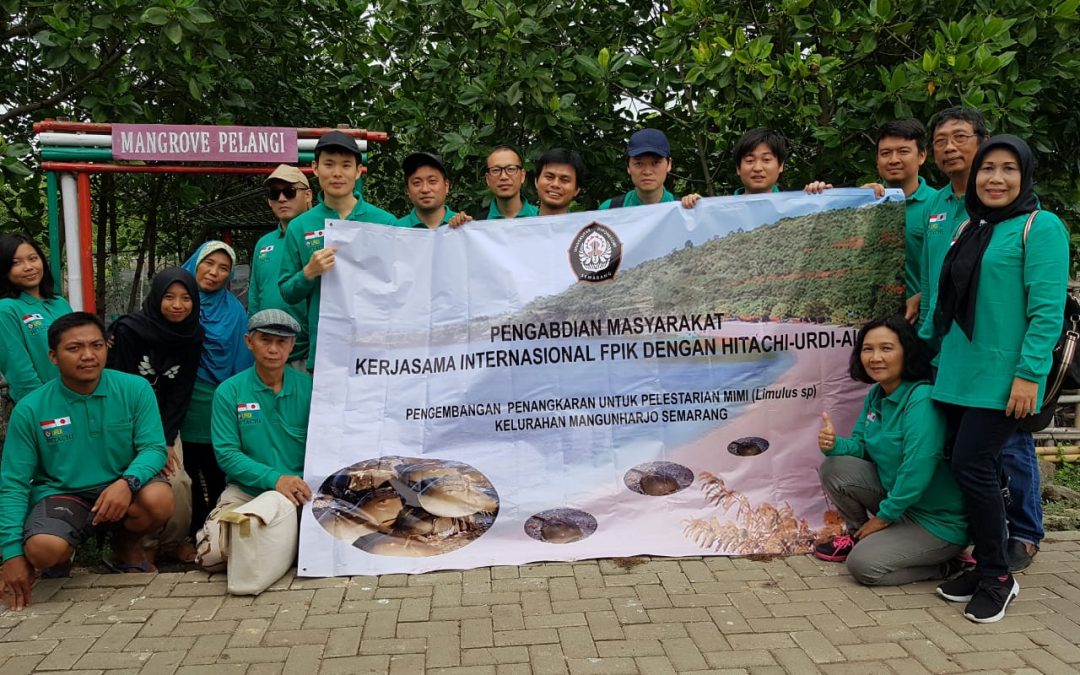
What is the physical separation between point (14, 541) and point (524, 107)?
3.76 m

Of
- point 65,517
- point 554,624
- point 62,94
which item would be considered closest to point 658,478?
point 554,624

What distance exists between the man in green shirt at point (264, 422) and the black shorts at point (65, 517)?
51 cm

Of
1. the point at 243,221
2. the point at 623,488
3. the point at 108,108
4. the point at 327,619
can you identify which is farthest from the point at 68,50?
the point at 623,488

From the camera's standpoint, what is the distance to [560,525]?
408 centimetres

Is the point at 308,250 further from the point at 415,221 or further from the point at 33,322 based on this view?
the point at 33,322

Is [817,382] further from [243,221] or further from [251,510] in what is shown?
[243,221]

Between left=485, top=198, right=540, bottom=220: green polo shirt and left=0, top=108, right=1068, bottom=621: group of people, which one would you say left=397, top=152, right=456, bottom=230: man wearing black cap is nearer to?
left=0, top=108, right=1068, bottom=621: group of people

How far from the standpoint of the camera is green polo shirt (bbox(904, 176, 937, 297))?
4.27 metres

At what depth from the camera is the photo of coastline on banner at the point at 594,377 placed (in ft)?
13.3

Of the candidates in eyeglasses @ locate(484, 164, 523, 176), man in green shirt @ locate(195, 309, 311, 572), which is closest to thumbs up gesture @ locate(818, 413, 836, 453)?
eyeglasses @ locate(484, 164, 523, 176)

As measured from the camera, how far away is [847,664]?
120 inches

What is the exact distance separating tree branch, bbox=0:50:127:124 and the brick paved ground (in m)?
3.55

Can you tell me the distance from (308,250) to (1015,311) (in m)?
3.31

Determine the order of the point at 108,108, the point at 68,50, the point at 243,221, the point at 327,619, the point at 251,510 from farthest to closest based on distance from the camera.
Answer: the point at 243,221 < the point at 108,108 < the point at 68,50 < the point at 251,510 < the point at 327,619
